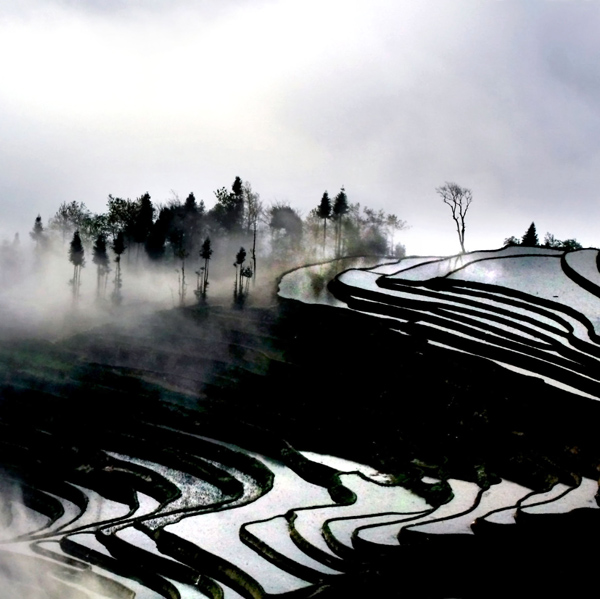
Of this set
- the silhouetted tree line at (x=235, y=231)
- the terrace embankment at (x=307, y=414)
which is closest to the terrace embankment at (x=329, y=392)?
the terrace embankment at (x=307, y=414)

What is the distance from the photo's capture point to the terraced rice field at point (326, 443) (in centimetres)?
949

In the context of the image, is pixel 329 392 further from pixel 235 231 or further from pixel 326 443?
pixel 235 231

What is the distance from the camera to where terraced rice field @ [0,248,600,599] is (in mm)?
9492

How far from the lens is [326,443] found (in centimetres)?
1516

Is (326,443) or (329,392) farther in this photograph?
(329,392)

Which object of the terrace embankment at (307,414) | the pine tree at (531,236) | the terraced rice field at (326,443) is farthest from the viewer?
the pine tree at (531,236)

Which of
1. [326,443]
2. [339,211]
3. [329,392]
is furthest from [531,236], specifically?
[326,443]

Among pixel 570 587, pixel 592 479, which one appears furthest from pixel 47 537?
pixel 592 479

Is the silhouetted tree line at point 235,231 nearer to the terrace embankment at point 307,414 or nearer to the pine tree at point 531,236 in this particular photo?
the pine tree at point 531,236

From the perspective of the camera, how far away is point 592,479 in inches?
502

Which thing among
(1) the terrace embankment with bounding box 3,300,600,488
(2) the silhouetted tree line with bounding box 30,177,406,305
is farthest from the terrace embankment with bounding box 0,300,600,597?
(2) the silhouetted tree line with bounding box 30,177,406,305

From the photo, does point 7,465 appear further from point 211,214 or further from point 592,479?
point 211,214

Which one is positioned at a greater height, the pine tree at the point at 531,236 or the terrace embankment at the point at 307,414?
the pine tree at the point at 531,236

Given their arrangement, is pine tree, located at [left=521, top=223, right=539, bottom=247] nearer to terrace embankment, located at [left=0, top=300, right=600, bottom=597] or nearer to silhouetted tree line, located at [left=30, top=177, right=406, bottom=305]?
silhouetted tree line, located at [left=30, top=177, right=406, bottom=305]
